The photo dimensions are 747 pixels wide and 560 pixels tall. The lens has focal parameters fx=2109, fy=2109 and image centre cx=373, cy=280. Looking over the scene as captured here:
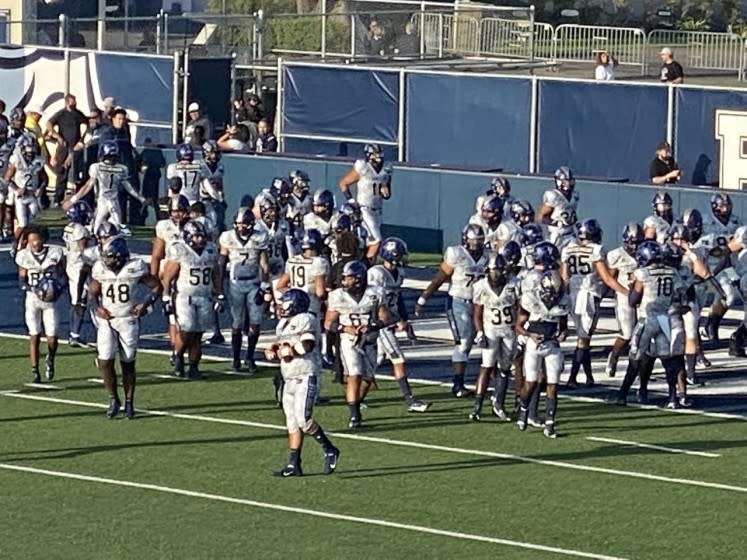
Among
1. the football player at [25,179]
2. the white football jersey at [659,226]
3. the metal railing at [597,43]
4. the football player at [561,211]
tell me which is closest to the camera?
the white football jersey at [659,226]

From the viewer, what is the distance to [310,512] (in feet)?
48.6

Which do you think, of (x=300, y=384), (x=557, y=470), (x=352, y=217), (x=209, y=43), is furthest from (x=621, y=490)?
(x=209, y=43)

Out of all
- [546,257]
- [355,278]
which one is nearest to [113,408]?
[355,278]

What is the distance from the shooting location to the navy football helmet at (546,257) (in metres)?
17.5

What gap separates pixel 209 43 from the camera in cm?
3775

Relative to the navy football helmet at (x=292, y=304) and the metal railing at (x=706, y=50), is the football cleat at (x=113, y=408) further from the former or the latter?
the metal railing at (x=706, y=50)

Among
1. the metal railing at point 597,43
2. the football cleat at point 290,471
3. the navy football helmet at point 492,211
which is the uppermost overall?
the metal railing at point 597,43

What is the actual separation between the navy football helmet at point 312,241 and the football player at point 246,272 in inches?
52.8

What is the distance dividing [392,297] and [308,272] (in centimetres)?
79

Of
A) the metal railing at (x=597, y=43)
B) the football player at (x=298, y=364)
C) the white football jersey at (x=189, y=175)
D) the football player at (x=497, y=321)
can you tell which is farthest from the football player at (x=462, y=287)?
the metal railing at (x=597, y=43)

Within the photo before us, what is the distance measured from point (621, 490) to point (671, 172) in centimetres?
1135

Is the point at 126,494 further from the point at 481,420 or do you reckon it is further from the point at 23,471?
the point at 481,420

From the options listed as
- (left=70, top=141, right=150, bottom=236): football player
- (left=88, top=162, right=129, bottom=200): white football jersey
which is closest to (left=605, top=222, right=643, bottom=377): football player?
(left=70, top=141, right=150, bottom=236): football player

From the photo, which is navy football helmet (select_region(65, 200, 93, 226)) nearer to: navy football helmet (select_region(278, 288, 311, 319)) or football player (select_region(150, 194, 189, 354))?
football player (select_region(150, 194, 189, 354))
